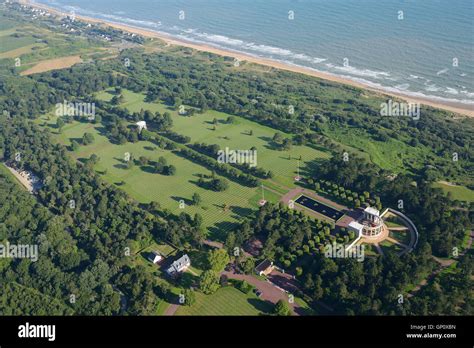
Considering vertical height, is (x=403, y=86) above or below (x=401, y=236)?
above

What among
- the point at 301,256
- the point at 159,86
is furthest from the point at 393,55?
the point at 301,256

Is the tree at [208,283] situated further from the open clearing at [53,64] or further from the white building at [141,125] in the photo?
the open clearing at [53,64]

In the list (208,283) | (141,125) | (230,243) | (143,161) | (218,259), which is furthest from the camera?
(141,125)

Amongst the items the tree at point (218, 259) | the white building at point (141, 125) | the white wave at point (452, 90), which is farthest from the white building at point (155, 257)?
the white wave at point (452, 90)

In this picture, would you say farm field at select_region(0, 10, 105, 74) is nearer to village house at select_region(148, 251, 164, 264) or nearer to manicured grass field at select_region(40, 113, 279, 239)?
manicured grass field at select_region(40, 113, 279, 239)

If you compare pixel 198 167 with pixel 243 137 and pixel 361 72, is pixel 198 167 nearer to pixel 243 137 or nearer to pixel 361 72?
pixel 243 137

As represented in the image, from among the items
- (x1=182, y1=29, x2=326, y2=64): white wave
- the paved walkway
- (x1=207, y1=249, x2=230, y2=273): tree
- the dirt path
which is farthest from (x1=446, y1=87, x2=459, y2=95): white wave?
the dirt path

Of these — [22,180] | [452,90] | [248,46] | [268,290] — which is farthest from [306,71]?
[268,290]
